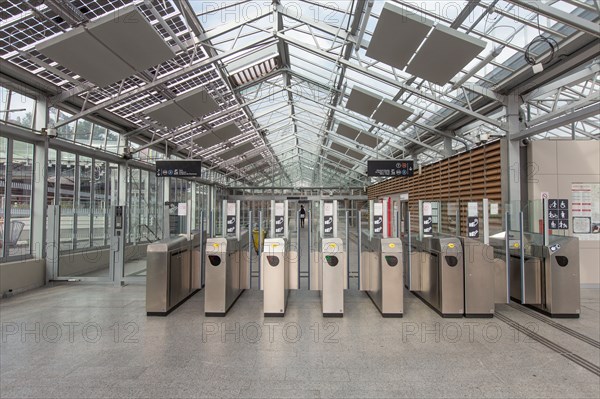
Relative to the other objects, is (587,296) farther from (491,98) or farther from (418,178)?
(418,178)

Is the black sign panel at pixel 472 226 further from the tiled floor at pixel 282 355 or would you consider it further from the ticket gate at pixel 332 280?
the ticket gate at pixel 332 280

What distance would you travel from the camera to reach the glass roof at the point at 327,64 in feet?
19.9

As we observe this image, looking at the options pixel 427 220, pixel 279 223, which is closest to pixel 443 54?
pixel 427 220

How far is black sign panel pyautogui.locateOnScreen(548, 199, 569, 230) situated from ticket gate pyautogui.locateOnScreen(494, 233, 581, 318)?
32 centimetres

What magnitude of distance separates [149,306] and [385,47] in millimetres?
5930

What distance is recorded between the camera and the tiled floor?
324 cm

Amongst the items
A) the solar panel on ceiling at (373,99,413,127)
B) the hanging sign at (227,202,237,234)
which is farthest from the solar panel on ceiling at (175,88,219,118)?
the solar panel on ceiling at (373,99,413,127)

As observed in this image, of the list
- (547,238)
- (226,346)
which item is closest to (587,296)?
(547,238)

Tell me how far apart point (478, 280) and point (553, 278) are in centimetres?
118

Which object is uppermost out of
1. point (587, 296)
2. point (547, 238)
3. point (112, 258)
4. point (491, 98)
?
point (491, 98)

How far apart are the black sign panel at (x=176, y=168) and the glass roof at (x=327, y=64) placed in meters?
1.52

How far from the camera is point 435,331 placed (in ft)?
16.0

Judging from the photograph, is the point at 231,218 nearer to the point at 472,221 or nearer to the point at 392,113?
the point at 472,221

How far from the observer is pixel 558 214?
19.8 ft
